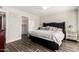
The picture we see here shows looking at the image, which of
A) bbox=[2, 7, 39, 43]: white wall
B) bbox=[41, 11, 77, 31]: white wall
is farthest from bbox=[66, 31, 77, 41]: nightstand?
bbox=[2, 7, 39, 43]: white wall

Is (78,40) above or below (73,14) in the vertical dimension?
below

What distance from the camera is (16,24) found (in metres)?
3.21

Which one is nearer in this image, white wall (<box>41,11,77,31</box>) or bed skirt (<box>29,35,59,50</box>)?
bed skirt (<box>29,35,59,50</box>)

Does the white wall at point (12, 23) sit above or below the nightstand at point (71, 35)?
above

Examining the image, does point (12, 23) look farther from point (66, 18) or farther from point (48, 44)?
point (66, 18)

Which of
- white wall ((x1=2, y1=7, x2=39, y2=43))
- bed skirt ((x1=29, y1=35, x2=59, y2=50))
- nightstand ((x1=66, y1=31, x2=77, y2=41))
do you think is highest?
white wall ((x1=2, y1=7, x2=39, y2=43))

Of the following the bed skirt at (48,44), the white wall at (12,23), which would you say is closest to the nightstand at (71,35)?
the bed skirt at (48,44)

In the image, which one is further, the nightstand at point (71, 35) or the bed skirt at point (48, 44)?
the nightstand at point (71, 35)

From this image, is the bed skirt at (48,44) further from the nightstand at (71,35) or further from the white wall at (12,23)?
the nightstand at (71,35)

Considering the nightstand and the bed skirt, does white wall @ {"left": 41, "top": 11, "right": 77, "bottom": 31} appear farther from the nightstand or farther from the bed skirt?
the bed skirt
